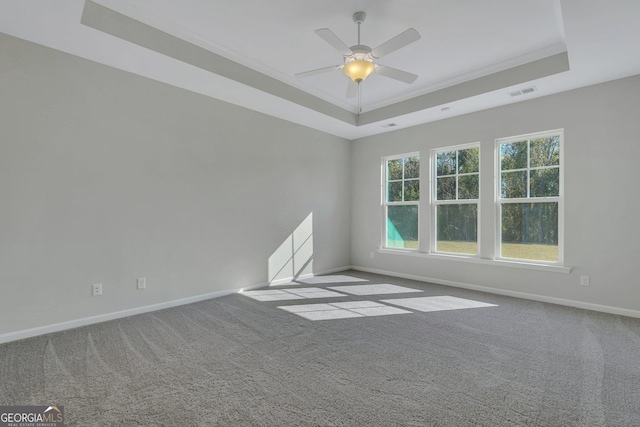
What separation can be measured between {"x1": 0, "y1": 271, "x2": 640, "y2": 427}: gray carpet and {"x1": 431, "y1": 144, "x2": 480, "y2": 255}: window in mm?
1567

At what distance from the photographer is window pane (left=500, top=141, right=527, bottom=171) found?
4234 millimetres

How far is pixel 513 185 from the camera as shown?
432 centimetres

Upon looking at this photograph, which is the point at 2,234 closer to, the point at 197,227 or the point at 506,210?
the point at 197,227

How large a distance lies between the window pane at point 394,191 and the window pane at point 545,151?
2.09 metres

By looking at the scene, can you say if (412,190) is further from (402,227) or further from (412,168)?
(402,227)

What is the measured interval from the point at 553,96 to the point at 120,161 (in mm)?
5384

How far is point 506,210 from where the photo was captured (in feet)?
14.4

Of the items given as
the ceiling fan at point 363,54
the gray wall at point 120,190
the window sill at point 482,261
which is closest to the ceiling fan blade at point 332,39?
the ceiling fan at point 363,54

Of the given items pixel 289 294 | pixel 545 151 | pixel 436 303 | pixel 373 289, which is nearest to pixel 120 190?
pixel 289 294

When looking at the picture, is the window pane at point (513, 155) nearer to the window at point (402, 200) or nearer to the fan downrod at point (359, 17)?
the window at point (402, 200)

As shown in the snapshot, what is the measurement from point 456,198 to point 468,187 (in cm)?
25

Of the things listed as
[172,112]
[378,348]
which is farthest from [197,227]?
[378,348]

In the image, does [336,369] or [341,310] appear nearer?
[336,369]

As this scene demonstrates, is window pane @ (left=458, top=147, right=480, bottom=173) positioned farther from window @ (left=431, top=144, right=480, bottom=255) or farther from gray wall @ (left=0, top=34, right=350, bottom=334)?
gray wall @ (left=0, top=34, right=350, bottom=334)
